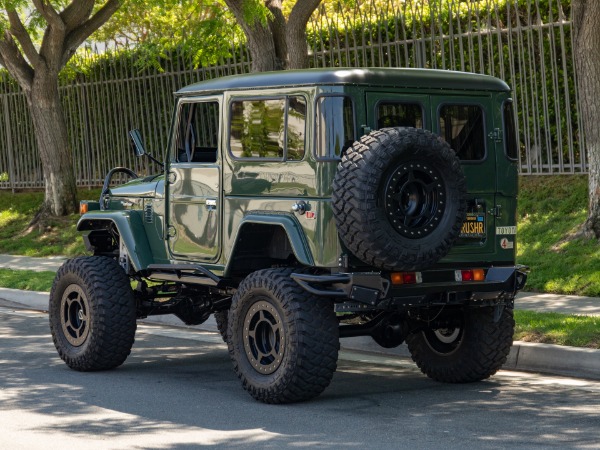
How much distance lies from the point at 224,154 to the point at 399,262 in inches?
72.9

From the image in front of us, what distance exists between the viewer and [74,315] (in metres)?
9.92

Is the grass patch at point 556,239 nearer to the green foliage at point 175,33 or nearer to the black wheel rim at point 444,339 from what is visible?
the black wheel rim at point 444,339

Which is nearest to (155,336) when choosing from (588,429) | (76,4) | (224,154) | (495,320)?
(224,154)

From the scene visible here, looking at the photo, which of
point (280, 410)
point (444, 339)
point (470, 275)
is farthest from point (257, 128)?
point (444, 339)

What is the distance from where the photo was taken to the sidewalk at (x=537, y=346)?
29.7 feet

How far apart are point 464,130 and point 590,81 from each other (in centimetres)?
555

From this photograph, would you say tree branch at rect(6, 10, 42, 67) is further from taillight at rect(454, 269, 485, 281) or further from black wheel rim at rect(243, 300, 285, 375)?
taillight at rect(454, 269, 485, 281)

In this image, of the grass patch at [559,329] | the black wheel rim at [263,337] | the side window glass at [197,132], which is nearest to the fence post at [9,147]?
the side window glass at [197,132]

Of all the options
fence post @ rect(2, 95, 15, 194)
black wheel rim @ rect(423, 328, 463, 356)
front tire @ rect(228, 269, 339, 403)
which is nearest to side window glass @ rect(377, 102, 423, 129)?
front tire @ rect(228, 269, 339, 403)

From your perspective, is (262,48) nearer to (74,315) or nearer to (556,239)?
(556,239)

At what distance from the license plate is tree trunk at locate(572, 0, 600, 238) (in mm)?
5637

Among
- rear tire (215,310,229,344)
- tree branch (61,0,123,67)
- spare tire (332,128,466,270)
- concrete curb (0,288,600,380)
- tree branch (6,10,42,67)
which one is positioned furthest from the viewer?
tree branch (61,0,123,67)

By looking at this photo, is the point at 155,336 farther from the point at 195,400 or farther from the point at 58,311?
the point at 195,400

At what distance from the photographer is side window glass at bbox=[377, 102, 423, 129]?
8.15 m
